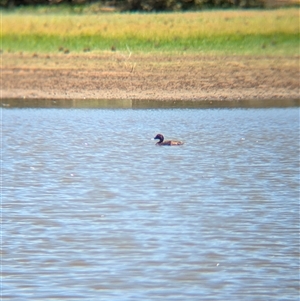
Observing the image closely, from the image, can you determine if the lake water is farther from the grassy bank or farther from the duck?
the grassy bank

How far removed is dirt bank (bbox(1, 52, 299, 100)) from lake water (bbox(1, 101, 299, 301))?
2.76m

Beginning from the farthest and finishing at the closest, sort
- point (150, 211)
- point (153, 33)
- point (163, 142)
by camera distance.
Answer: point (153, 33), point (163, 142), point (150, 211)

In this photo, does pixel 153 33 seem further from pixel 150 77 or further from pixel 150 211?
pixel 150 211

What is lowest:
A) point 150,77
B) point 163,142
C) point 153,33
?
point 163,142

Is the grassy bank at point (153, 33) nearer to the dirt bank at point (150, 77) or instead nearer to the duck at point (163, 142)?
the dirt bank at point (150, 77)

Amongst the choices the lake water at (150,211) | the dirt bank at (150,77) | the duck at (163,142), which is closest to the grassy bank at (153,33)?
the dirt bank at (150,77)

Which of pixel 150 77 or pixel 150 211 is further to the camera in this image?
pixel 150 77

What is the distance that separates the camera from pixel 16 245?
23.8 ft

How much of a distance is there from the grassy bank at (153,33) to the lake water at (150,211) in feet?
17.4

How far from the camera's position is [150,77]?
60.5 ft

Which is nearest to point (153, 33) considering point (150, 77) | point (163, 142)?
point (150, 77)

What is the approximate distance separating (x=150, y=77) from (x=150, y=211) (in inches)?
396

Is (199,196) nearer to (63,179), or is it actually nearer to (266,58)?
(63,179)

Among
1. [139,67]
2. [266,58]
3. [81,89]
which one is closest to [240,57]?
[266,58]
